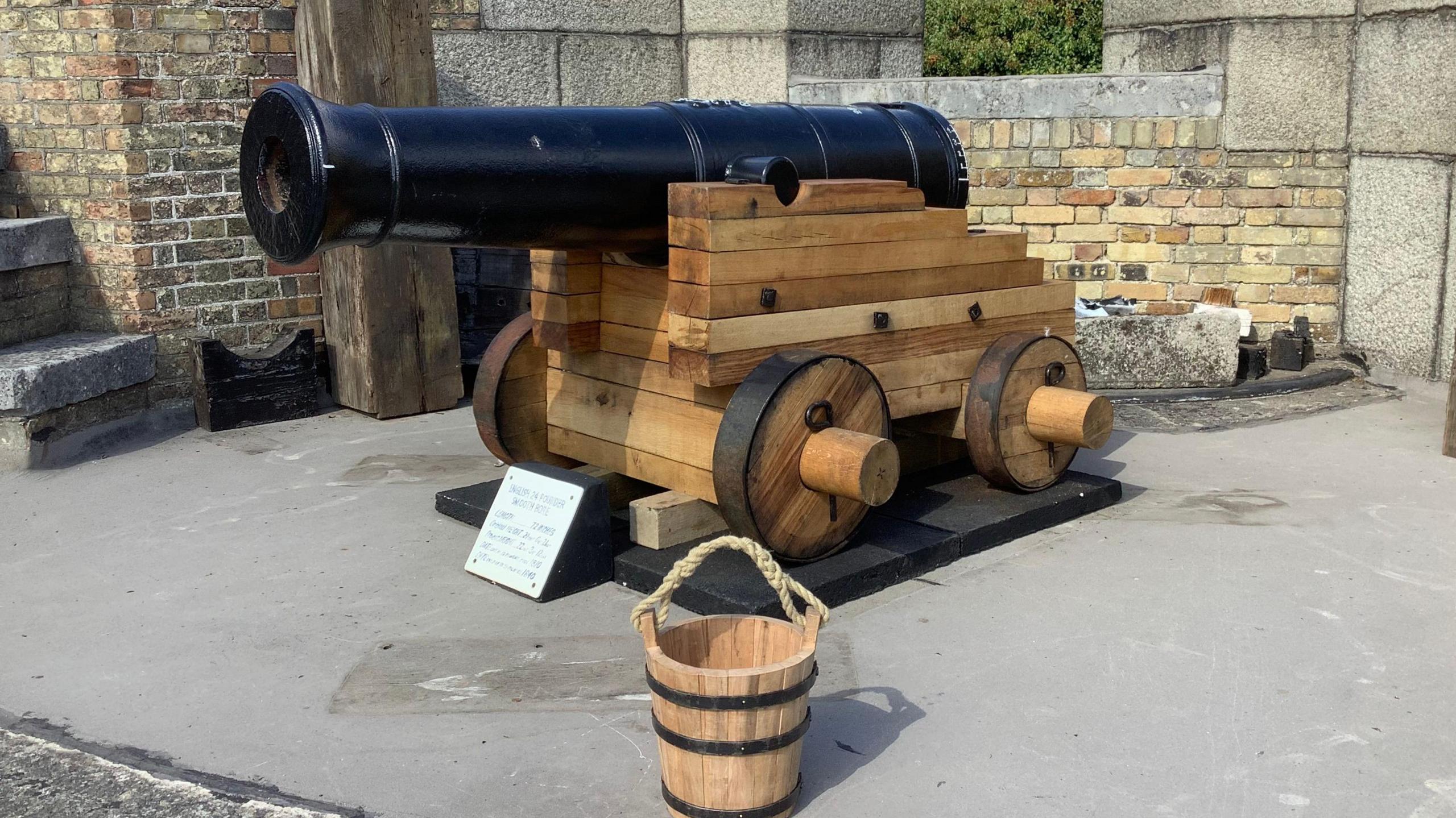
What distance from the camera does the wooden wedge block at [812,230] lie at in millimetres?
3807

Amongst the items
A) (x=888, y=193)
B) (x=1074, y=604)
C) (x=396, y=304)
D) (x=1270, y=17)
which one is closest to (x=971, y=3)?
(x=1270, y=17)

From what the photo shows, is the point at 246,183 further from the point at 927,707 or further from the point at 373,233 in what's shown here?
the point at 927,707

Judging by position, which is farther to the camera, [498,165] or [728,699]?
[498,165]

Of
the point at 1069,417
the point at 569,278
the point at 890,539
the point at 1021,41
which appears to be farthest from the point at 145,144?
the point at 1021,41

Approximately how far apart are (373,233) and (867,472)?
55.2 inches

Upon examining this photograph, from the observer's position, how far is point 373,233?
348cm

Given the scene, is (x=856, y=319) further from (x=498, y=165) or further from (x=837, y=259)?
(x=498, y=165)

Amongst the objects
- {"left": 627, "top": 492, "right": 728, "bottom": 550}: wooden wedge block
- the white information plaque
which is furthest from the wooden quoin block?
{"left": 627, "top": 492, "right": 728, "bottom": 550}: wooden wedge block

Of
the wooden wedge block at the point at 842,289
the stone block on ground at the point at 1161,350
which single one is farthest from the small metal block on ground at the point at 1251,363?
the wooden wedge block at the point at 842,289

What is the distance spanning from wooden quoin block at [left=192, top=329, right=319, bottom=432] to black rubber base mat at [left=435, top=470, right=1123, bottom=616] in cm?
172

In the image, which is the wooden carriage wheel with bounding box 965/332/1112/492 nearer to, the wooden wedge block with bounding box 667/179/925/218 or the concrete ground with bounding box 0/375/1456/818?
the concrete ground with bounding box 0/375/1456/818

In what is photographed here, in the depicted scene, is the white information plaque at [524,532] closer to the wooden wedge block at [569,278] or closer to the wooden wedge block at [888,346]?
the wooden wedge block at [888,346]

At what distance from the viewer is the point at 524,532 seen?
4051 mm

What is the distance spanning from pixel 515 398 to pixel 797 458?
132 cm
